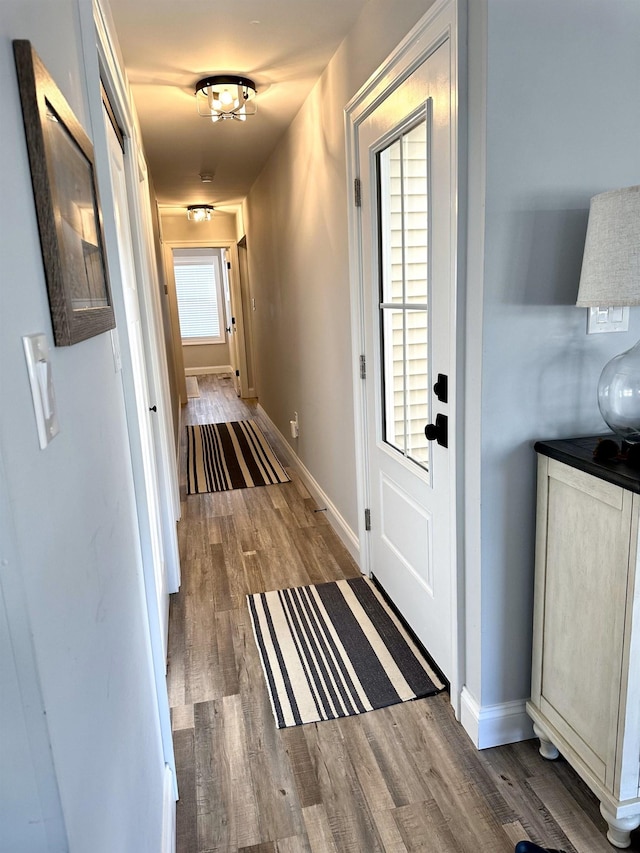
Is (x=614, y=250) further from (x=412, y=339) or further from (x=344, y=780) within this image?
(x=344, y=780)

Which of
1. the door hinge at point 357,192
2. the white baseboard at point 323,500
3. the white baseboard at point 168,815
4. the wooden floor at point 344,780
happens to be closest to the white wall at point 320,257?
the white baseboard at point 323,500

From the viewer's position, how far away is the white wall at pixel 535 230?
1.45 meters

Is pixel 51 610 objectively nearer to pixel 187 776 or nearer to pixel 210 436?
pixel 187 776

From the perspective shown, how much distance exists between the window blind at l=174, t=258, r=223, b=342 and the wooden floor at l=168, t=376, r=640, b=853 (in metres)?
8.69

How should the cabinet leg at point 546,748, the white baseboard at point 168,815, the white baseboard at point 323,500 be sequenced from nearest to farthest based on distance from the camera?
the white baseboard at point 168,815 < the cabinet leg at point 546,748 < the white baseboard at point 323,500

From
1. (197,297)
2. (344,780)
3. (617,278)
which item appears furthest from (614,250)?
(197,297)

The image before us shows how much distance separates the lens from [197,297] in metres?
10.4

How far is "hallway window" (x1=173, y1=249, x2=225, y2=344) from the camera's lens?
10.3 meters

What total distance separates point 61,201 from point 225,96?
8.12ft

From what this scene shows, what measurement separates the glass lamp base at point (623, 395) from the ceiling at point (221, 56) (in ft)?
5.59

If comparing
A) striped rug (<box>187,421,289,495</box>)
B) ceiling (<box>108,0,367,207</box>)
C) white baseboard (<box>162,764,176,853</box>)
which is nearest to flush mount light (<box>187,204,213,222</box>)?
striped rug (<box>187,421,289,495</box>)

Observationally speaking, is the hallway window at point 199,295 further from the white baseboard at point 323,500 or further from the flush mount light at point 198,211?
the white baseboard at point 323,500

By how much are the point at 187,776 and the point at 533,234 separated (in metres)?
1.81

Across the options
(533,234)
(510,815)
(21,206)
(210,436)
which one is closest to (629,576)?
(510,815)
